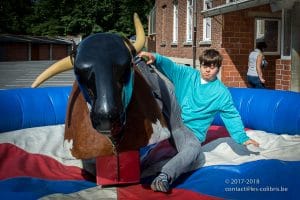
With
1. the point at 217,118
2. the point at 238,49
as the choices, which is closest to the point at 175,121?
the point at 217,118

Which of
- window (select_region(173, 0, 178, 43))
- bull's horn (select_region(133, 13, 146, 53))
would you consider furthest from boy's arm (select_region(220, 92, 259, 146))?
window (select_region(173, 0, 178, 43))

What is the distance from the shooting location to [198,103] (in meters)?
4.19

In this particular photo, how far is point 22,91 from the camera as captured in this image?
6168mm

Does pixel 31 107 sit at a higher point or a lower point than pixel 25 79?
higher

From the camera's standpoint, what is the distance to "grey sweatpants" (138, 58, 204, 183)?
12.2 ft

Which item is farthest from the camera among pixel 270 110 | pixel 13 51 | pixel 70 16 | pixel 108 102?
pixel 70 16

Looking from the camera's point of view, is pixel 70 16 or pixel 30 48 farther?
pixel 70 16

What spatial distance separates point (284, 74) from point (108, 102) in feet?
26.3

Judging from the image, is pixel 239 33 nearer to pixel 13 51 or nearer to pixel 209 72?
pixel 209 72

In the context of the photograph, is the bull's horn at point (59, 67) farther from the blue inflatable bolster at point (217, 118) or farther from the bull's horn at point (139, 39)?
the blue inflatable bolster at point (217, 118)

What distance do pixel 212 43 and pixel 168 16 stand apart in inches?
306

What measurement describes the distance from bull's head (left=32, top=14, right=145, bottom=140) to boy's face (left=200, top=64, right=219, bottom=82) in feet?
3.97

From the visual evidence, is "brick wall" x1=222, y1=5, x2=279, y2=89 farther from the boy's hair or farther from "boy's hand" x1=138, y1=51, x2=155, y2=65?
"boy's hand" x1=138, y1=51, x2=155, y2=65

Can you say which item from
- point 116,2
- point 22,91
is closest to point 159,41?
point 22,91
